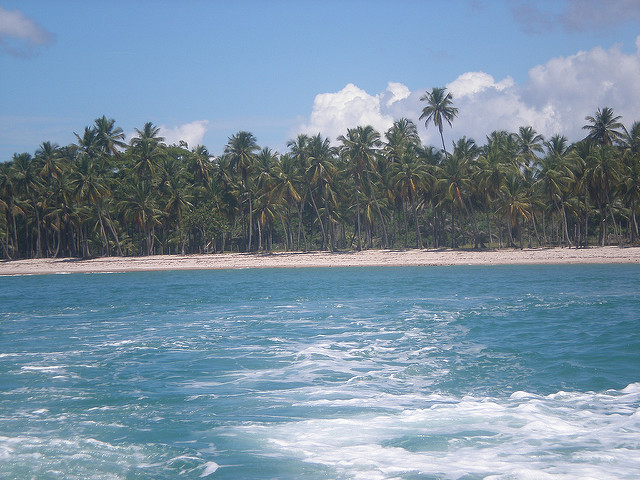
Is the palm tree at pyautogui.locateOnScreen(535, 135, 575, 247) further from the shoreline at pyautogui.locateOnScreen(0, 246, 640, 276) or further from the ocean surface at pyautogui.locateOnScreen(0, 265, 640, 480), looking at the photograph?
the ocean surface at pyautogui.locateOnScreen(0, 265, 640, 480)

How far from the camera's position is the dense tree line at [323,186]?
50844 mm

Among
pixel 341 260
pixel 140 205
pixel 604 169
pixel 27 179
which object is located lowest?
pixel 341 260

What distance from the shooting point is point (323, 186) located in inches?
2282

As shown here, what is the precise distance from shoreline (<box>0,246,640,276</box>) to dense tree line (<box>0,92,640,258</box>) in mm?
4426

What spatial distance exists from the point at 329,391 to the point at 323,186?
158ft

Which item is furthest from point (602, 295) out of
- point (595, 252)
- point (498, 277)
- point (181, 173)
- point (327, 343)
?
point (181, 173)

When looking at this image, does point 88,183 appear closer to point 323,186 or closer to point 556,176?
point 323,186

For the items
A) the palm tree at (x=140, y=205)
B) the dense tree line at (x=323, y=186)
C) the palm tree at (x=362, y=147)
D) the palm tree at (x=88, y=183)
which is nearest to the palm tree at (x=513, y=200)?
the dense tree line at (x=323, y=186)

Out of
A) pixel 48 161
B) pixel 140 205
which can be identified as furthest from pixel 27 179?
pixel 140 205

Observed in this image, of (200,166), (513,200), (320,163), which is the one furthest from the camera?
(200,166)

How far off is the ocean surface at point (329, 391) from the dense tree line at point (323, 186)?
1189 inches

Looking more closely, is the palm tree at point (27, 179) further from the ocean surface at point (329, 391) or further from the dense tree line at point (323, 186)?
the ocean surface at point (329, 391)

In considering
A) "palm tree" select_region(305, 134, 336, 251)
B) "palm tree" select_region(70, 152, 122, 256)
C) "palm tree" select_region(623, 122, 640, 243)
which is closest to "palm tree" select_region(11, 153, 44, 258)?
"palm tree" select_region(70, 152, 122, 256)

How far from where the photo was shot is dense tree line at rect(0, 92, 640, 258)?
2002 inches
